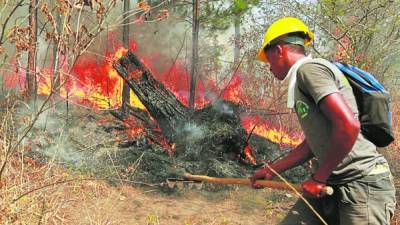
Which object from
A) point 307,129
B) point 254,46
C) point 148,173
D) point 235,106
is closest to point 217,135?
point 235,106

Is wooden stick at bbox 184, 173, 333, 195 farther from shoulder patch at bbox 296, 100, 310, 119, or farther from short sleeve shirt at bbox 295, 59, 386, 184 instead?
shoulder patch at bbox 296, 100, 310, 119

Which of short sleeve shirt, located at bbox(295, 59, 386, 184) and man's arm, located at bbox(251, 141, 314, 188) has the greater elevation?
short sleeve shirt, located at bbox(295, 59, 386, 184)

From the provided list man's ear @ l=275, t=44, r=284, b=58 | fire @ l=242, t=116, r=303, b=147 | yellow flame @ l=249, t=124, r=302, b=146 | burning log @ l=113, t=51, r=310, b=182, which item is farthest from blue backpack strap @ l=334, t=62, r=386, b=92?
yellow flame @ l=249, t=124, r=302, b=146

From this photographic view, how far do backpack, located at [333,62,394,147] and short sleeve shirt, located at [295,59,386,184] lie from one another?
0.22ft

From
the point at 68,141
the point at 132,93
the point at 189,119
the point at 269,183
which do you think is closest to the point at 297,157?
the point at 269,183

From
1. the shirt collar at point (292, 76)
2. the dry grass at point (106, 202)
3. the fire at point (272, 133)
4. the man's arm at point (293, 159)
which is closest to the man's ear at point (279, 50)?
the shirt collar at point (292, 76)

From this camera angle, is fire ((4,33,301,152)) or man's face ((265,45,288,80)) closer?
man's face ((265,45,288,80))

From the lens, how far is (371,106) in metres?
2.48

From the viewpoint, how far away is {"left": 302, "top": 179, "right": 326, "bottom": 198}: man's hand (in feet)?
7.96

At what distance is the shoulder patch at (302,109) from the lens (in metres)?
2.45

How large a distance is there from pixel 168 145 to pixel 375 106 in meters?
5.00

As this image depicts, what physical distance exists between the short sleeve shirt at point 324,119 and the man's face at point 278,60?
0.19m

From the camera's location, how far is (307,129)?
254 cm

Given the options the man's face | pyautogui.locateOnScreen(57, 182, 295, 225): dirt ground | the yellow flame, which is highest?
the man's face
